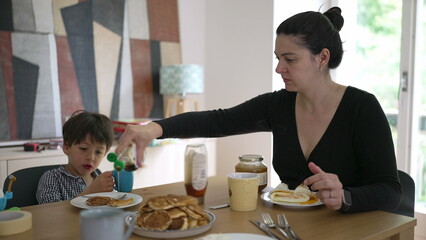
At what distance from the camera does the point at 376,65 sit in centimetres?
339

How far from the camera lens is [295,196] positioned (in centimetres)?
137

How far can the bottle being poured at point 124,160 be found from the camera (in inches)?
45.6

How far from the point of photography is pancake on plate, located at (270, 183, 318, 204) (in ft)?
4.40

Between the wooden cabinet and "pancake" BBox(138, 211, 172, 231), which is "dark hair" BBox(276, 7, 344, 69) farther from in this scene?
the wooden cabinet

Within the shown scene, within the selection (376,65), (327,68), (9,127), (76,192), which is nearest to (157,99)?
(9,127)

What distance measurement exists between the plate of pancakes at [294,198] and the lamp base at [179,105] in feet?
7.04

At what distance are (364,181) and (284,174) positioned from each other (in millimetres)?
303

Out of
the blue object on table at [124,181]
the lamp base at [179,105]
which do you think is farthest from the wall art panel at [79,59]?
the blue object on table at [124,181]

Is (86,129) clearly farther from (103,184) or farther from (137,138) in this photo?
(137,138)

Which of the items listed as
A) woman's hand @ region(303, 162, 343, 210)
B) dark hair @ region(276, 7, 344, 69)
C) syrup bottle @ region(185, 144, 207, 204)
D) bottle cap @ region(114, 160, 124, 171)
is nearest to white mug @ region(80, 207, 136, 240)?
bottle cap @ region(114, 160, 124, 171)

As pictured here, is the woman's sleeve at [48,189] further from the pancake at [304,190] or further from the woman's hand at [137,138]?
the pancake at [304,190]

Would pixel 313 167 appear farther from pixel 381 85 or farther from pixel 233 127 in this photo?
pixel 381 85

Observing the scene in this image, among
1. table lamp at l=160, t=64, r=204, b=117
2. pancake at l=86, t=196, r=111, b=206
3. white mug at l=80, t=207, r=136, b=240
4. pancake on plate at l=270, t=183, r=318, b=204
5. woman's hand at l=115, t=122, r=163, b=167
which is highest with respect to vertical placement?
table lamp at l=160, t=64, r=204, b=117

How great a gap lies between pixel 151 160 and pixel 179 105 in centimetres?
57
